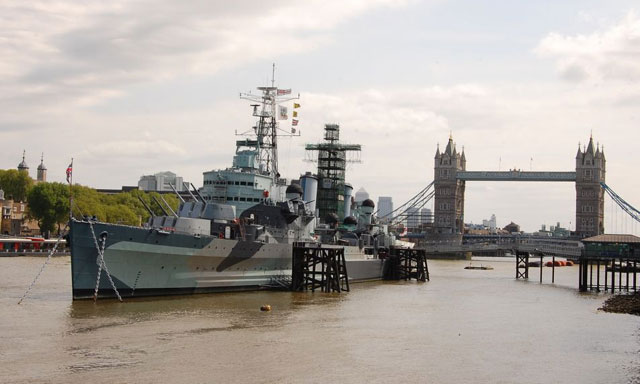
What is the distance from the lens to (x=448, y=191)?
18188 cm

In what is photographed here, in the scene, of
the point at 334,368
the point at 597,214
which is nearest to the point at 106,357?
the point at 334,368

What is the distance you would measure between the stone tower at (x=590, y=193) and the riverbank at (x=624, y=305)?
4998 inches

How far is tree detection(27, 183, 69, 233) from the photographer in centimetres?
9081

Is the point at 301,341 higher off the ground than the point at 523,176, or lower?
lower

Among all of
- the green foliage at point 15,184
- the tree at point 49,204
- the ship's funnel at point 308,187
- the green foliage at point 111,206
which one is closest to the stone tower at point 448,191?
the green foliage at point 111,206

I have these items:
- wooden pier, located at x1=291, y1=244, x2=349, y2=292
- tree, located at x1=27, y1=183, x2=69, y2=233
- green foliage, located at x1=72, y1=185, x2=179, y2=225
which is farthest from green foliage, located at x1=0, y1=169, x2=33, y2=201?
wooden pier, located at x1=291, y1=244, x2=349, y2=292

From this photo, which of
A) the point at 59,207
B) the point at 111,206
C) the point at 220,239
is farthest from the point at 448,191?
the point at 220,239

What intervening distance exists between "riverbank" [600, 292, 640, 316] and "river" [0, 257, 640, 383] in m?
0.99

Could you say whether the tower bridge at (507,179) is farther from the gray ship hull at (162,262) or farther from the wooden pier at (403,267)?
the gray ship hull at (162,262)

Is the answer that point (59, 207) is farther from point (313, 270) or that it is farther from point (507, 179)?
point (507, 179)

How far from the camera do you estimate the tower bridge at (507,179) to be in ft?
540

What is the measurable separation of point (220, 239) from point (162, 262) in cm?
362

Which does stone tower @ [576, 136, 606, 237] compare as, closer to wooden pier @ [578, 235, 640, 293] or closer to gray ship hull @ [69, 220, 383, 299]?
wooden pier @ [578, 235, 640, 293]

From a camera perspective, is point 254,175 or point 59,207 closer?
point 254,175
